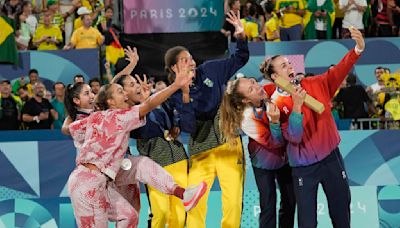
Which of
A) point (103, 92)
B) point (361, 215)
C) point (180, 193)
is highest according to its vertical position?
point (103, 92)

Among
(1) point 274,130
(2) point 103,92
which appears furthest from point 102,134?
(1) point 274,130

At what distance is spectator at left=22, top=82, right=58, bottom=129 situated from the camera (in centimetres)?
1391

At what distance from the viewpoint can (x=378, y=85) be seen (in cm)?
1465

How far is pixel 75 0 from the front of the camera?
16.4m

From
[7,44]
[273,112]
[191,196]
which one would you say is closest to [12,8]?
[7,44]

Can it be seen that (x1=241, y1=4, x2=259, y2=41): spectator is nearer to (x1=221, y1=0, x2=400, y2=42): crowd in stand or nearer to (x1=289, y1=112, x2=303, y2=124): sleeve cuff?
(x1=221, y1=0, x2=400, y2=42): crowd in stand

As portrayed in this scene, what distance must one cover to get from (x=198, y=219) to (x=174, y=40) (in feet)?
20.7

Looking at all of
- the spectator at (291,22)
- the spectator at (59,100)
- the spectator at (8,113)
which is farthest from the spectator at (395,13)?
the spectator at (8,113)

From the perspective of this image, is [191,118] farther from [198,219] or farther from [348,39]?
[348,39]

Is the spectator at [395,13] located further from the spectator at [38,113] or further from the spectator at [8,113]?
the spectator at [8,113]

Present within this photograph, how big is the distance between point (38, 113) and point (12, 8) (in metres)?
3.02

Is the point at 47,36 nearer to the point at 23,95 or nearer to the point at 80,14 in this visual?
the point at 80,14

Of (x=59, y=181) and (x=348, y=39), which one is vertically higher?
(x=348, y=39)

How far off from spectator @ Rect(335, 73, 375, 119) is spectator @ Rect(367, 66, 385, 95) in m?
0.34
